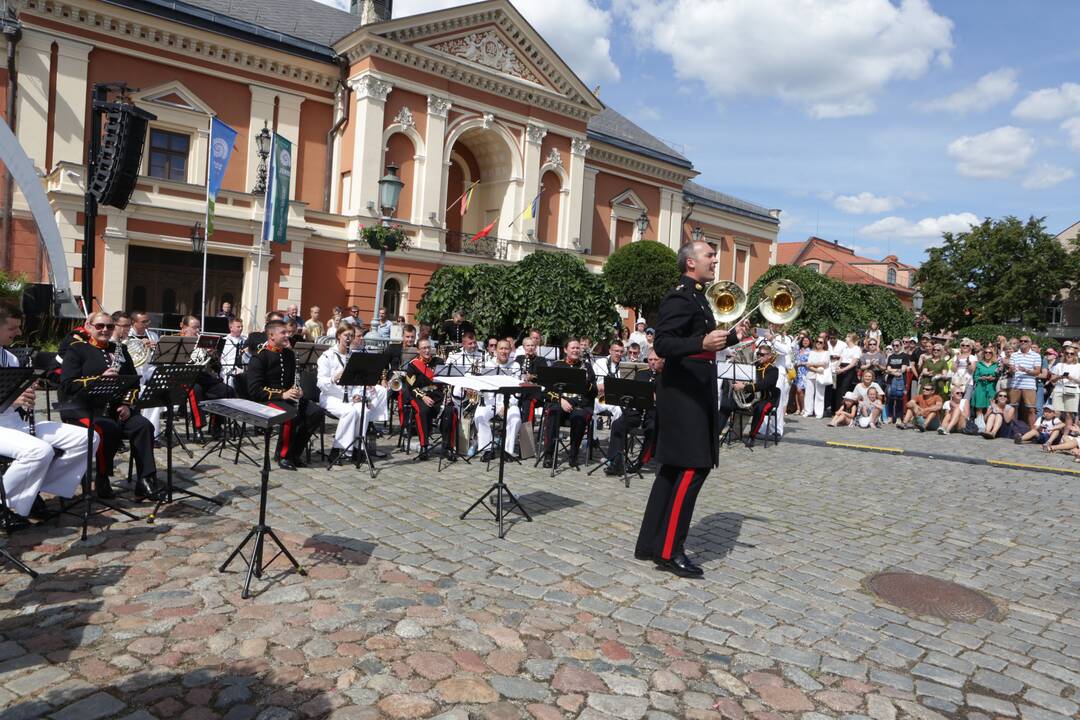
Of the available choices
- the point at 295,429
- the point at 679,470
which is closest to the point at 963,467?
the point at 679,470

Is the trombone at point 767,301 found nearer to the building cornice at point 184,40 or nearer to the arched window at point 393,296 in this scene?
the arched window at point 393,296

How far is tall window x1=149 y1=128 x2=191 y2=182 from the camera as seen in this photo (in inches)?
896

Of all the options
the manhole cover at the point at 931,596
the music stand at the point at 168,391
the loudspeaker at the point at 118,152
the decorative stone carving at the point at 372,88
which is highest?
the decorative stone carving at the point at 372,88

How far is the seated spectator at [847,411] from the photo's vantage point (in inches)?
635

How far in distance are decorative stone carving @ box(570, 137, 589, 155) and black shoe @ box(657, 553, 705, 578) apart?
1043 inches

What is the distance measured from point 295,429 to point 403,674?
5.33 metres

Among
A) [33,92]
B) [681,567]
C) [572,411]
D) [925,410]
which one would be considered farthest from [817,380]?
[33,92]

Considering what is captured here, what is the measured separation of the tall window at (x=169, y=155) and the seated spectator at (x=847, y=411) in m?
20.0

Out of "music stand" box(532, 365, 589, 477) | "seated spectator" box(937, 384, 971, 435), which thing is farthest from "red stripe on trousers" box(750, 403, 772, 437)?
"seated spectator" box(937, 384, 971, 435)

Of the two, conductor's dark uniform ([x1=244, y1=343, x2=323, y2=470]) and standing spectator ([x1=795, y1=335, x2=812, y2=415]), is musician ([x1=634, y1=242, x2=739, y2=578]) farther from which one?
standing spectator ([x1=795, y1=335, x2=812, y2=415])

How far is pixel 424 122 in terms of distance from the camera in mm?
25688

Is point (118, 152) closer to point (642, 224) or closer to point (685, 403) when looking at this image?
point (685, 403)

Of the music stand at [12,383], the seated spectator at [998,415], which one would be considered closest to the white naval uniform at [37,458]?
the music stand at [12,383]

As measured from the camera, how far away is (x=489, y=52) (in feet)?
89.2
